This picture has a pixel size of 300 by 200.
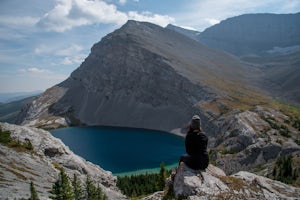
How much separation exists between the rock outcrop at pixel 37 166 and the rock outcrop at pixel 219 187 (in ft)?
65.3

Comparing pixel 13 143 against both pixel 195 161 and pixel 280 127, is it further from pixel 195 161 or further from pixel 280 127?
pixel 280 127

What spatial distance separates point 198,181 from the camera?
72.6 ft

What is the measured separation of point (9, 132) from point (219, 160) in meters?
81.6

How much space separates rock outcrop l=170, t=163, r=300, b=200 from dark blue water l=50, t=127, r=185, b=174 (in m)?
96.1

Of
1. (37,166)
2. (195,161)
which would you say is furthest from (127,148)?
(195,161)

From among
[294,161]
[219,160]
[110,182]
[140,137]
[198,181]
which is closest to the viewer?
[198,181]

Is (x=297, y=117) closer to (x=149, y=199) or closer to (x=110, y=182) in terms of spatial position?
(x=110, y=182)

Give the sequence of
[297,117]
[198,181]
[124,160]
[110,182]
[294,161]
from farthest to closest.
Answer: [297,117]
[124,160]
[294,161]
[110,182]
[198,181]

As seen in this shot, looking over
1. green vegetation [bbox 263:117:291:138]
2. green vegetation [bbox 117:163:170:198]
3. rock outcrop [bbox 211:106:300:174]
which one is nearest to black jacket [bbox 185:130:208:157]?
green vegetation [bbox 117:163:170:198]

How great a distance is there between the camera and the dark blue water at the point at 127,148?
12719 cm

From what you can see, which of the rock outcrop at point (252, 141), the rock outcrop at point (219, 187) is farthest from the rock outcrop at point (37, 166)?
the rock outcrop at point (252, 141)

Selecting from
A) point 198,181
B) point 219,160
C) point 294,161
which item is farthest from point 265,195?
point 219,160

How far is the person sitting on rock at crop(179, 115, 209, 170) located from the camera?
23125mm

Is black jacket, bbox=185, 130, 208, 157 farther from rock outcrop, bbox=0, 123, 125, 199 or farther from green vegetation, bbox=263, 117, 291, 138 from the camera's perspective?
green vegetation, bbox=263, 117, 291, 138
